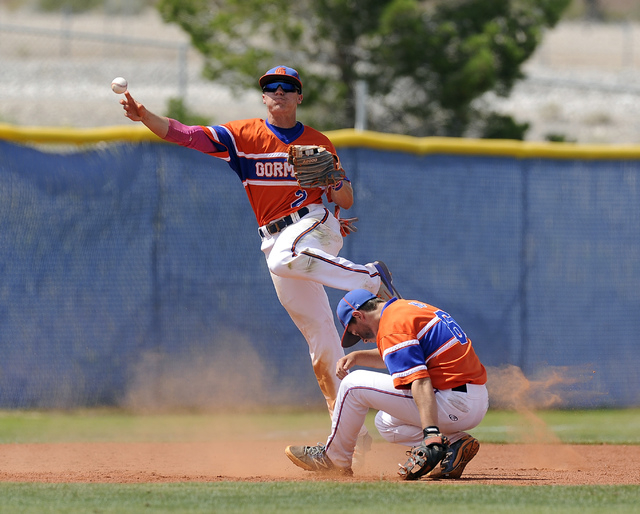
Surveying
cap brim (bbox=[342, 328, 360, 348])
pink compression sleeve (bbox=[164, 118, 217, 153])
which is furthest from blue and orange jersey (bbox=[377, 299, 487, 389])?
→ pink compression sleeve (bbox=[164, 118, 217, 153])

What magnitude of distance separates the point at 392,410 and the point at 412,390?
275 millimetres

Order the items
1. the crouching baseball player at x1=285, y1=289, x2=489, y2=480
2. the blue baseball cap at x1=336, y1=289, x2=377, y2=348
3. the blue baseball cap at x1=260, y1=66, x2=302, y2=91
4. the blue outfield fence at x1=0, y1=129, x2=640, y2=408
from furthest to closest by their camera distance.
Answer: the blue outfield fence at x1=0, y1=129, x2=640, y2=408 → the blue baseball cap at x1=260, y1=66, x2=302, y2=91 → the blue baseball cap at x1=336, y1=289, x2=377, y2=348 → the crouching baseball player at x1=285, y1=289, x2=489, y2=480

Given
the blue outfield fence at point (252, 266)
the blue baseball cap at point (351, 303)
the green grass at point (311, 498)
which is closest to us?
the green grass at point (311, 498)

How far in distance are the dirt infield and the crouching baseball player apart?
191mm

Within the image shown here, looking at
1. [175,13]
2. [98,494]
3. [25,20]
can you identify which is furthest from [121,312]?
[25,20]

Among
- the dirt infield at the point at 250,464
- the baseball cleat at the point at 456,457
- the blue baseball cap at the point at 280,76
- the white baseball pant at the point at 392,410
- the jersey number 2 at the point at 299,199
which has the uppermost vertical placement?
the blue baseball cap at the point at 280,76

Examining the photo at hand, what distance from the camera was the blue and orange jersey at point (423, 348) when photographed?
14.8 feet

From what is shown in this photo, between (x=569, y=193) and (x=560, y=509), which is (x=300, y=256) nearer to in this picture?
(x=560, y=509)

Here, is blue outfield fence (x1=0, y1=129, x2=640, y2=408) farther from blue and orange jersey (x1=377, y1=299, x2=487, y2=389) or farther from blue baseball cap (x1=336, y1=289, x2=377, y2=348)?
blue baseball cap (x1=336, y1=289, x2=377, y2=348)

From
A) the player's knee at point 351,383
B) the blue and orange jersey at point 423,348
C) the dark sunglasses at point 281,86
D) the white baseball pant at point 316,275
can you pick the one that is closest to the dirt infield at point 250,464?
the player's knee at point 351,383

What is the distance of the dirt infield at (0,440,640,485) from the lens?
4926mm

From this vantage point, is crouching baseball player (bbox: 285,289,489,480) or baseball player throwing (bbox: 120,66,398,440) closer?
crouching baseball player (bbox: 285,289,489,480)

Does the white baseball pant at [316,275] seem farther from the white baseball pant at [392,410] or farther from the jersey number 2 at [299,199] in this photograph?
the white baseball pant at [392,410]

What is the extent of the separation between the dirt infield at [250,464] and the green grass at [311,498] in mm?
339
